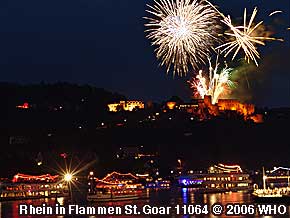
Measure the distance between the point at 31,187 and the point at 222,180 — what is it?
70.1ft

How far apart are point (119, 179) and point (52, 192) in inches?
261

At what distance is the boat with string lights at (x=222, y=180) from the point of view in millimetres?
82812

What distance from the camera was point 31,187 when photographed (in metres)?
74.5

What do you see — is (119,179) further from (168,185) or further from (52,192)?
(168,185)

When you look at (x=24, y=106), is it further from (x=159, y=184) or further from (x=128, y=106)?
(x=159, y=184)

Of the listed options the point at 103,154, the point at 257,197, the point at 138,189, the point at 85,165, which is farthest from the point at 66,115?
the point at 257,197

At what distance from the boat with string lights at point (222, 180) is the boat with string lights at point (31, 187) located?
1524 cm

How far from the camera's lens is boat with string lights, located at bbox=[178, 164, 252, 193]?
8281cm

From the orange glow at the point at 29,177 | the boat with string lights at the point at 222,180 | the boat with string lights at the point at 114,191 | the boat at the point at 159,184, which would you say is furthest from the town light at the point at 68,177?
the boat with string lights at the point at 222,180

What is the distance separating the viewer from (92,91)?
154 metres
